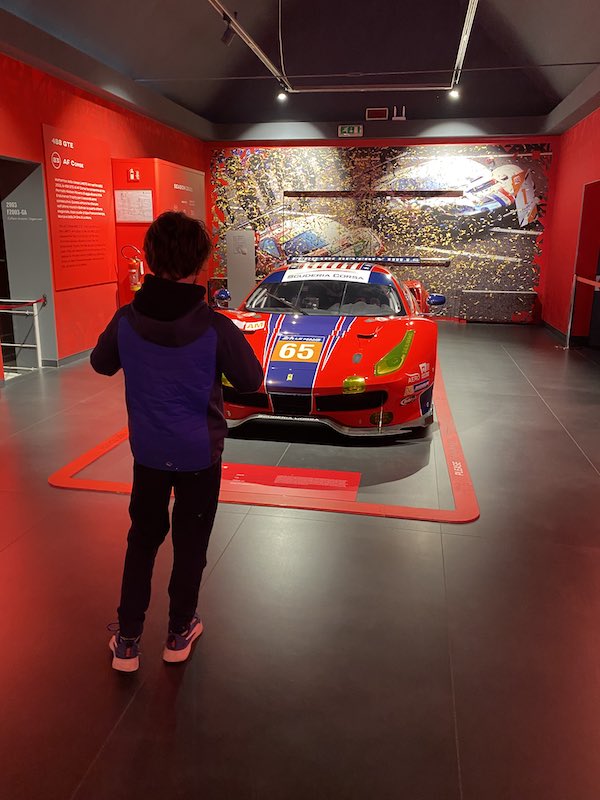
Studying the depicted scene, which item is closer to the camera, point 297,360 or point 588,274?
point 297,360

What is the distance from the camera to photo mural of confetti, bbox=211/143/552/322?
1066 centimetres

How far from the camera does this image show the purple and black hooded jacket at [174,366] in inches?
72.7

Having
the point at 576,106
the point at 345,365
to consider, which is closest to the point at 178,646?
the point at 345,365

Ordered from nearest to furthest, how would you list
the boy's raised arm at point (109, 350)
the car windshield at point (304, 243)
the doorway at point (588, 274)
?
1. the boy's raised arm at point (109, 350)
2. the doorway at point (588, 274)
3. the car windshield at point (304, 243)

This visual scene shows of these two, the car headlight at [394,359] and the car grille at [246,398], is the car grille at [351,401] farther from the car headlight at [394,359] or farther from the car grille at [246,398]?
the car grille at [246,398]

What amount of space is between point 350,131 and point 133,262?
5017 millimetres

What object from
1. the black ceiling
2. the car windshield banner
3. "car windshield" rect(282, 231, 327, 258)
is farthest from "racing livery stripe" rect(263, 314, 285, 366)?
"car windshield" rect(282, 231, 327, 258)

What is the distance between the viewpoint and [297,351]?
Result: 445cm

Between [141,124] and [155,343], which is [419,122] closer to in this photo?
[141,124]

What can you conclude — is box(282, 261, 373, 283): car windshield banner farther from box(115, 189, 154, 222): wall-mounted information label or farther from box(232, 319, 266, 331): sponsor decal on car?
box(115, 189, 154, 222): wall-mounted information label

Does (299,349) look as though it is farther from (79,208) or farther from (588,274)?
(588,274)

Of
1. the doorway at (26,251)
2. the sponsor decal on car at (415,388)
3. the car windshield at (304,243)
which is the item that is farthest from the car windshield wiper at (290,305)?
the car windshield at (304,243)

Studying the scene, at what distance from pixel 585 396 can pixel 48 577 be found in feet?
16.8

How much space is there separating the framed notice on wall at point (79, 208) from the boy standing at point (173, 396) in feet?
18.5
